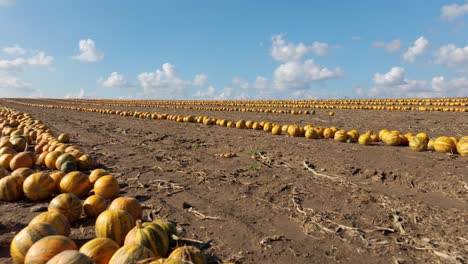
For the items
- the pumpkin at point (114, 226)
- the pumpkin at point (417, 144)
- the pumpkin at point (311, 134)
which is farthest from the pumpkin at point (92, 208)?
the pumpkin at point (311, 134)

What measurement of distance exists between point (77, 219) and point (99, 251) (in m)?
2.01

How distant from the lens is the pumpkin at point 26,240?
3844 millimetres

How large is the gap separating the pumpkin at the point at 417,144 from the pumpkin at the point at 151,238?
7.68 metres

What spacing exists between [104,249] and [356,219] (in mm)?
3403

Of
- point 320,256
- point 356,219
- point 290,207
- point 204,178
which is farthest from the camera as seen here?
point 204,178

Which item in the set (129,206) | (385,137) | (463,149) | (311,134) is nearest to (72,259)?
(129,206)

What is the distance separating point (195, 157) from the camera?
31.9 ft

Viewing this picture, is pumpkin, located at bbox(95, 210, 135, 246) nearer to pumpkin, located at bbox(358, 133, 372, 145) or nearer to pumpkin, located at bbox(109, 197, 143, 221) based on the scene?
pumpkin, located at bbox(109, 197, 143, 221)

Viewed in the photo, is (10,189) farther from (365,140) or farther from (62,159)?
(365,140)

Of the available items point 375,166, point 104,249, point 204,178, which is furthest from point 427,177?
point 104,249

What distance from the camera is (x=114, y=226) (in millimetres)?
4309

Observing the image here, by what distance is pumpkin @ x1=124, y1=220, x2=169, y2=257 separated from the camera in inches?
149

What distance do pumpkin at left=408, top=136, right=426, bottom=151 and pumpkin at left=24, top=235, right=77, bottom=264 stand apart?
27.9 feet

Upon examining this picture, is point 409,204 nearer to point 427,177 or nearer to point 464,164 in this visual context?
point 427,177
